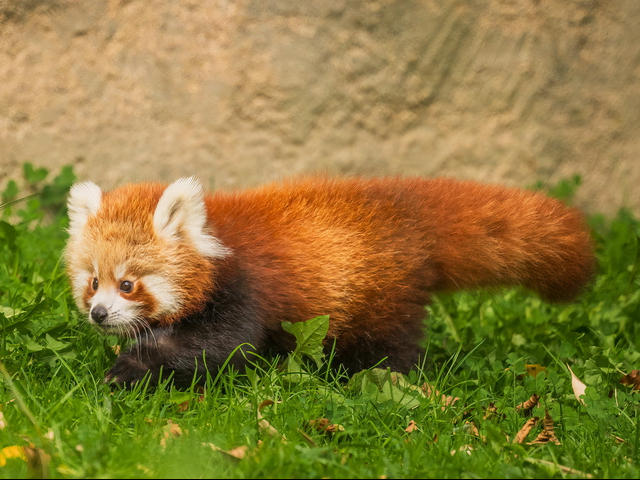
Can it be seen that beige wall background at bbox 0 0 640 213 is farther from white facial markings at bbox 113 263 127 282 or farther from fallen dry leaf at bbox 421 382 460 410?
white facial markings at bbox 113 263 127 282

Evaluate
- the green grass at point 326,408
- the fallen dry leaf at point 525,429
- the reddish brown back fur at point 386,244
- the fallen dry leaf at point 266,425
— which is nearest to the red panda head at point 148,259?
the reddish brown back fur at point 386,244

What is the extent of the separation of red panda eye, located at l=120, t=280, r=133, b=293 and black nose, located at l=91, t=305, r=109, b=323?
0.11m

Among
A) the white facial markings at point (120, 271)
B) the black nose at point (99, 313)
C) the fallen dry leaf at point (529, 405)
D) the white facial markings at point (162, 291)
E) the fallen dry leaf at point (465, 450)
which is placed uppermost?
the white facial markings at point (120, 271)

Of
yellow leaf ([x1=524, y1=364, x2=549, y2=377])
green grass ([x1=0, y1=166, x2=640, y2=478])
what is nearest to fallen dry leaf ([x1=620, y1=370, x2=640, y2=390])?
green grass ([x1=0, y1=166, x2=640, y2=478])

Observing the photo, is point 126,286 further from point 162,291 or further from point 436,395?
point 436,395

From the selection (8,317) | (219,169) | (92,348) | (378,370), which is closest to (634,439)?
(378,370)

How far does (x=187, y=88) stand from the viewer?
5.15 m

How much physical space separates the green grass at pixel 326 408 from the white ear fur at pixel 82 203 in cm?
52

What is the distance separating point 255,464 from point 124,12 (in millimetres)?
3832

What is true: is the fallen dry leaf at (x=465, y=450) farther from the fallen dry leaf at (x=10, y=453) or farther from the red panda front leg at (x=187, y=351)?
the fallen dry leaf at (x=10, y=453)

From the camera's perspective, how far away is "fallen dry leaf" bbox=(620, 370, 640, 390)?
3.29 metres

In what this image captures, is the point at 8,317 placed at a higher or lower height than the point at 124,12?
lower

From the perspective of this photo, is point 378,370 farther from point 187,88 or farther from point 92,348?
point 187,88

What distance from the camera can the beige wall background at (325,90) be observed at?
4.98 metres
